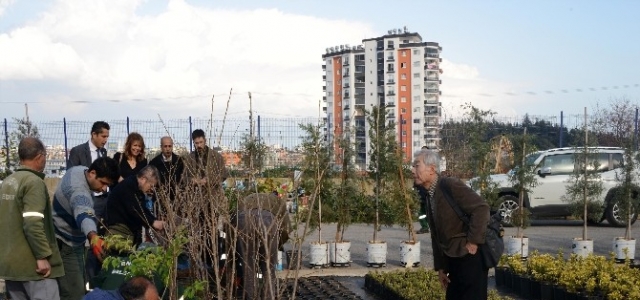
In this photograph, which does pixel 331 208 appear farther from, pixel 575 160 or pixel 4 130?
pixel 4 130

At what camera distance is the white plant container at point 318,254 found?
1180 cm

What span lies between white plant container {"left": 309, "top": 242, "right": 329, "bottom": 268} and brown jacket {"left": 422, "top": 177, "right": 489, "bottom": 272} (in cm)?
565

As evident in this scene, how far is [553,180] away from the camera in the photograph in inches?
679

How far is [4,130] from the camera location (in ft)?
63.3

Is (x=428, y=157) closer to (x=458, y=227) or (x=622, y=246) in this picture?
(x=458, y=227)

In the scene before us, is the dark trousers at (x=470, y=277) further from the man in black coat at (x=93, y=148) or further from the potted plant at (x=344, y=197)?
the potted plant at (x=344, y=197)

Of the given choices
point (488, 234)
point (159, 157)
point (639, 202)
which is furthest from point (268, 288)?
point (639, 202)

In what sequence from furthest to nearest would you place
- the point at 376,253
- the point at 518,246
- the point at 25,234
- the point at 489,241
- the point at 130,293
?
the point at 518,246, the point at 376,253, the point at 489,241, the point at 25,234, the point at 130,293

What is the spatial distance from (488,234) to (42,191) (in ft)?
10.7

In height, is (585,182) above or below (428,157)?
below

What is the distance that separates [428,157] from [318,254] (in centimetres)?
589

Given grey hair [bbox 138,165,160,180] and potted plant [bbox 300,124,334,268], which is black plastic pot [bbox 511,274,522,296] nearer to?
potted plant [bbox 300,124,334,268]

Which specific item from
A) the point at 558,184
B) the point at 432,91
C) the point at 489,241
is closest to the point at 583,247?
the point at 558,184

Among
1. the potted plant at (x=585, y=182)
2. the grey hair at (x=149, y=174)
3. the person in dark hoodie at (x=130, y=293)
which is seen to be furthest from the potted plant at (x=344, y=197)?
the person in dark hoodie at (x=130, y=293)
